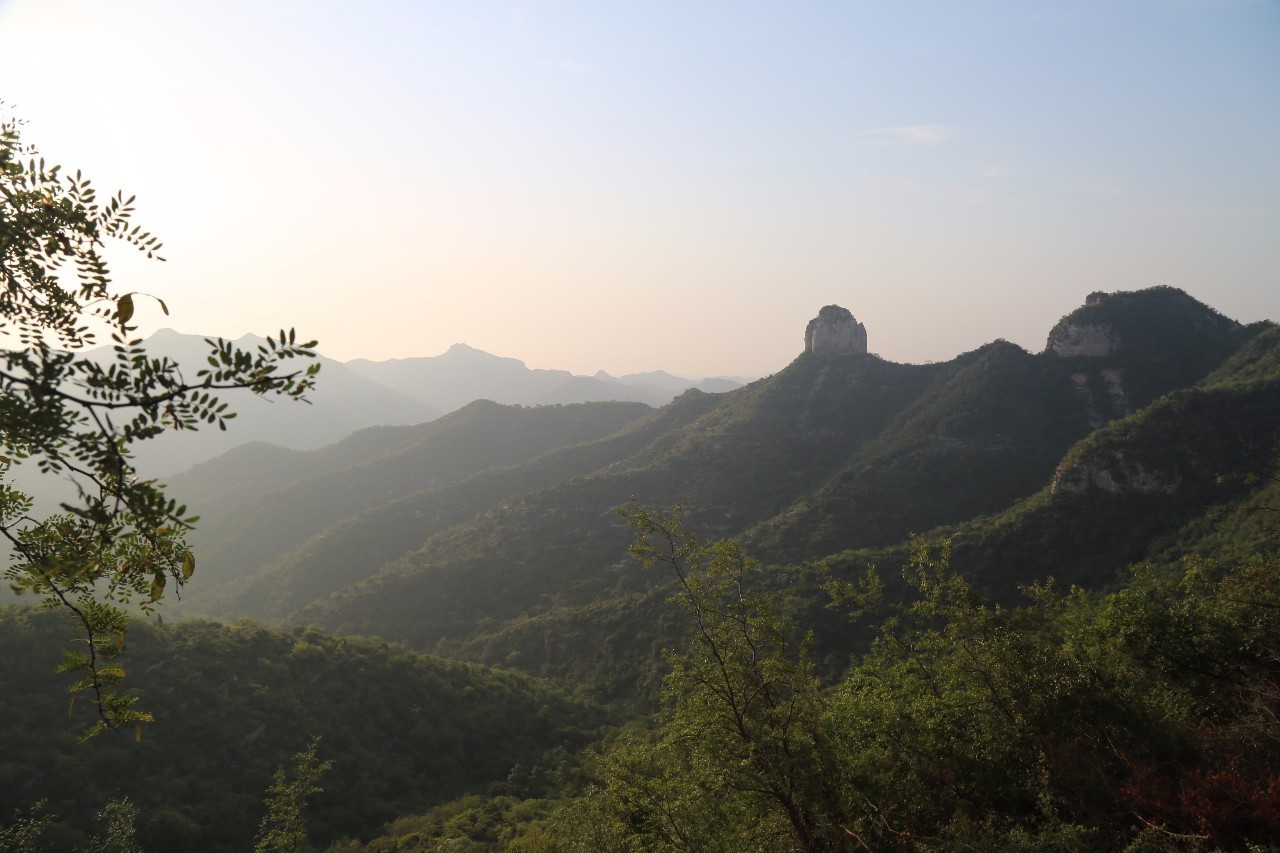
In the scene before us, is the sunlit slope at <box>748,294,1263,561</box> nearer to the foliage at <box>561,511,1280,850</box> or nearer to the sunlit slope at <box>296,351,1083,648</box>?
the sunlit slope at <box>296,351,1083,648</box>

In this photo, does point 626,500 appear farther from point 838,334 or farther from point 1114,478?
point 838,334

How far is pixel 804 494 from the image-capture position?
3487 inches

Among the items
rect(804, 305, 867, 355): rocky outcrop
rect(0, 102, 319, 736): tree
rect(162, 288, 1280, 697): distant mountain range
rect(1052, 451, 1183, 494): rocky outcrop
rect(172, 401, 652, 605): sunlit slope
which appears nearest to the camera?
rect(0, 102, 319, 736): tree

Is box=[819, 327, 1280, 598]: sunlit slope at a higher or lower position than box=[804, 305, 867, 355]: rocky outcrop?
lower

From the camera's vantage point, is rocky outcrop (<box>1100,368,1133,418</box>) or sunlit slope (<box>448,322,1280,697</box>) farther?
rocky outcrop (<box>1100,368,1133,418</box>)

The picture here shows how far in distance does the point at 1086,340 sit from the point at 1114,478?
185 feet

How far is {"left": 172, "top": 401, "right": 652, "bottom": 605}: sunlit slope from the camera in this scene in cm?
11281

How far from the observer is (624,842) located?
49.4 feet

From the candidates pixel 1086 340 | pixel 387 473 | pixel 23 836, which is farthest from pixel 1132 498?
pixel 387 473

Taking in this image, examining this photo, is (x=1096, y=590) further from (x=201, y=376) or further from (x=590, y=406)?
(x=590, y=406)

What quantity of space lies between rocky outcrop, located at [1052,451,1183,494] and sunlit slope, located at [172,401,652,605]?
344 ft

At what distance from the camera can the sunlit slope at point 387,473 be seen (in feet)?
370

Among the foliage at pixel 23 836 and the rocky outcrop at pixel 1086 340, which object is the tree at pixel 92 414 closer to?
the foliage at pixel 23 836

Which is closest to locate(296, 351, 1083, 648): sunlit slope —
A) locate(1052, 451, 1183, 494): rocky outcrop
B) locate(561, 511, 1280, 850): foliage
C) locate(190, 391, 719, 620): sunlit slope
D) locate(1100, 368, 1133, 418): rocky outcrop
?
locate(1100, 368, 1133, 418): rocky outcrop
